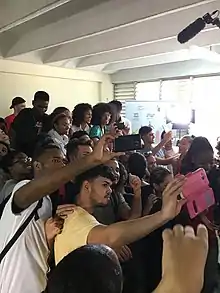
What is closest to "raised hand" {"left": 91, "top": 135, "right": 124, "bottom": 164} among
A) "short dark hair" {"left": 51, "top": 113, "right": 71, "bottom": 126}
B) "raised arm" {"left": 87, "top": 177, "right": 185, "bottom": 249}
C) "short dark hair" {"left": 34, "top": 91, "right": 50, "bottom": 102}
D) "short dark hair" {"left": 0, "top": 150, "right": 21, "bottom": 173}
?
"raised arm" {"left": 87, "top": 177, "right": 185, "bottom": 249}

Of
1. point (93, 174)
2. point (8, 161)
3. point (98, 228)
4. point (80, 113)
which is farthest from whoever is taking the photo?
point (80, 113)

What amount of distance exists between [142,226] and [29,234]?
44 cm

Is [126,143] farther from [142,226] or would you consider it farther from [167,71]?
[167,71]

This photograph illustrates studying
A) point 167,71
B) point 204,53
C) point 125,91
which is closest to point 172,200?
point 204,53

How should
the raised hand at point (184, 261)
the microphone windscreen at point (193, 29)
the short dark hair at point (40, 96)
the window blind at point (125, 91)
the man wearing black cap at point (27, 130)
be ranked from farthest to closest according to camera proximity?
the window blind at point (125, 91) → the short dark hair at point (40, 96) → the man wearing black cap at point (27, 130) → the microphone windscreen at point (193, 29) → the raised hand at point (184, 261)

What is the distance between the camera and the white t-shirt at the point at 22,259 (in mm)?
1610

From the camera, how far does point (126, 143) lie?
212 cm

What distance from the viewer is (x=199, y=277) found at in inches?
27.6

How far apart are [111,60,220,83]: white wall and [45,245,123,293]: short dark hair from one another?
649cm

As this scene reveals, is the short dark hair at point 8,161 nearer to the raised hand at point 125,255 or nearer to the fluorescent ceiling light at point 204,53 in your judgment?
the raised hand at point 125,255

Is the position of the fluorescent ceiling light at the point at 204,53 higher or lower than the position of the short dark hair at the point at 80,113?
higher

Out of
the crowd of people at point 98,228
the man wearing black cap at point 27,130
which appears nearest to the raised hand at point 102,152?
the crowd of people at point 98,228

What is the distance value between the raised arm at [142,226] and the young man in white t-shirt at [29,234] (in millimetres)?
224

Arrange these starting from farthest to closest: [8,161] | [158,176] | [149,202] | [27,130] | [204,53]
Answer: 1. [204,53]
2. [27,130]
3. [8,161]
4. [158,176]
5. [149,202]
